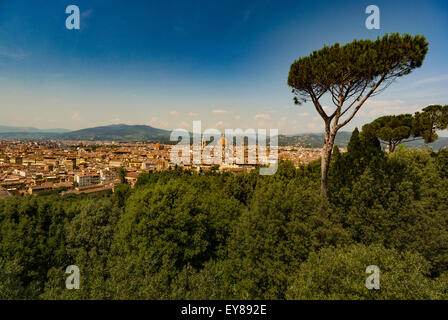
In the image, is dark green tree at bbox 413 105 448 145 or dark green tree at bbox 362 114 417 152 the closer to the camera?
dark green tree at bbox 413 105 448 145

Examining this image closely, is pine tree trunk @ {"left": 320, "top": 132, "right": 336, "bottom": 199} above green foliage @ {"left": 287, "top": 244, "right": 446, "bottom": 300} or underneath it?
above

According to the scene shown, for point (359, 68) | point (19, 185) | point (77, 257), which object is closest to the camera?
point (359, 68)

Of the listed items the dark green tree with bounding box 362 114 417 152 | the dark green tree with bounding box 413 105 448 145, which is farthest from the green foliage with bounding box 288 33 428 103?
the dark green tree with bounding box 413 105 448 145

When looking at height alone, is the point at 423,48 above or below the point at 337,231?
above

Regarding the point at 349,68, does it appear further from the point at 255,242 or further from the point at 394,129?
the point at 394,129

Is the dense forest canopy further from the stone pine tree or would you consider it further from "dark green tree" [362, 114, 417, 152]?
"dark green tree" [362, 114, 417, 152]

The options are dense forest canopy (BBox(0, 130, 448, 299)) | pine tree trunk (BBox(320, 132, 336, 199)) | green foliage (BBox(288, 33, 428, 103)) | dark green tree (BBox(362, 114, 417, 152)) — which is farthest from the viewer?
dark green tree (BBox(362, 114, 417, 152))

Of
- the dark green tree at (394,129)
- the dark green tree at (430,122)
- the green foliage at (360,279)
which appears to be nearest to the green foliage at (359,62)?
the green foliage at (360,279)

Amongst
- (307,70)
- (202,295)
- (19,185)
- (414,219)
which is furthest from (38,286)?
(19,185)
